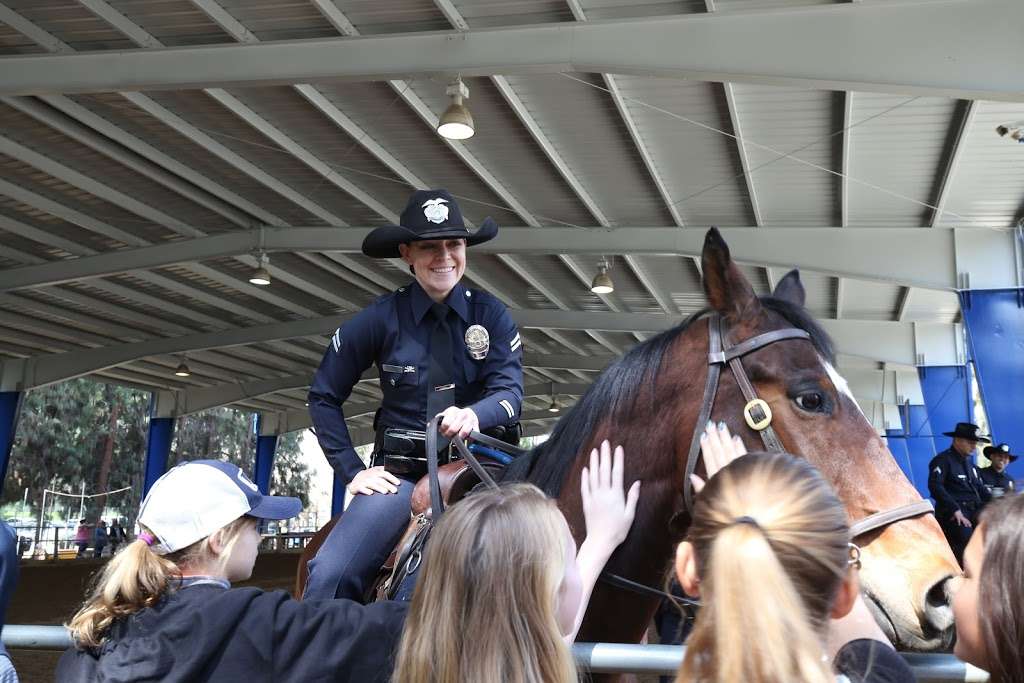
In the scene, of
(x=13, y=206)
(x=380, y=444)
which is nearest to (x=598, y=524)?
(x=380, y=444)

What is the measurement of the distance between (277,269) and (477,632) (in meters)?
14.2

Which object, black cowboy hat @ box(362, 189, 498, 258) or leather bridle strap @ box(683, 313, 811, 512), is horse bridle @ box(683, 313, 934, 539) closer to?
leather bridle strap @ box(683, 313, 811, 512)

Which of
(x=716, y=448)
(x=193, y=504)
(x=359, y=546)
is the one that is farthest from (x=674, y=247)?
(x=193, y=504)

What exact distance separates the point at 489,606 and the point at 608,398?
3.22 ft

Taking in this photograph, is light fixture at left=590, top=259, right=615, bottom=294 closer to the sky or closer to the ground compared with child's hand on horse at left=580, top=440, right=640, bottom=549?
closer to the sky

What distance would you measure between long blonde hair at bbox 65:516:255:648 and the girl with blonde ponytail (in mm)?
997

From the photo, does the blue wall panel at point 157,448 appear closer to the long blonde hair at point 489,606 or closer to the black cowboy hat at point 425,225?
the black cowboy hat at point 425,225

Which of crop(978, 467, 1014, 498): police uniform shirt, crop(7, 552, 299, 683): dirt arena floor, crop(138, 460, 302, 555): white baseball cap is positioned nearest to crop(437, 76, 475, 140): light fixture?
crop(7, 552, 299, 683): dirt arena floor

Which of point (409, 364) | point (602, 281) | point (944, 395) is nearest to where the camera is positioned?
point (409, 364)

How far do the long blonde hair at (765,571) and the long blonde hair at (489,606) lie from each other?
11.1 inches

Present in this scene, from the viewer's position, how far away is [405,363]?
2.85m

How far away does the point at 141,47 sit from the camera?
25.0ft

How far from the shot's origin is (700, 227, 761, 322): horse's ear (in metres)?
2.29

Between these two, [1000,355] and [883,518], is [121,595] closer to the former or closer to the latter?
[883,518]
